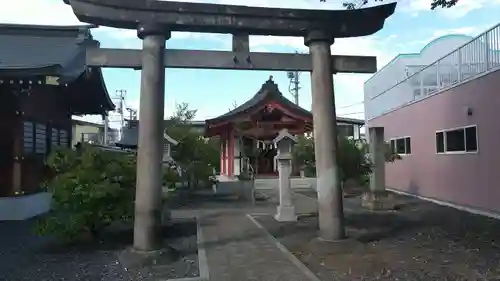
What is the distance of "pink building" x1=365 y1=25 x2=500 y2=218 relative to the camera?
12500 mm

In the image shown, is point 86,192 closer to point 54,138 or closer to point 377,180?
point 54,138

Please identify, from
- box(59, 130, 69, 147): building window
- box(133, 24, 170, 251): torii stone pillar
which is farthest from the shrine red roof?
box(133, 24, 170, 251): torii stone pillar

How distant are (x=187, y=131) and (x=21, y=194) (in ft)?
27.5

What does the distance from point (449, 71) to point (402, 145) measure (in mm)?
5120

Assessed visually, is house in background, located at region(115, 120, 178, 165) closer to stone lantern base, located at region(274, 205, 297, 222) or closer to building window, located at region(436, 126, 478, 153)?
stone lantern base, located at region(274, 205, 297, 222)

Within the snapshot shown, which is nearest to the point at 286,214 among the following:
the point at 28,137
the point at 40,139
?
the point at 28,137

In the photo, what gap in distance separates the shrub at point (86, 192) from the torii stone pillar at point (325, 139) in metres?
3.61

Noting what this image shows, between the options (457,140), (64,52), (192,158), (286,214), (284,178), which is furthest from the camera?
(192,158)

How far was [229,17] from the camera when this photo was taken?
26.6ft

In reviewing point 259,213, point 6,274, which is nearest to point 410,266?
point 6,274

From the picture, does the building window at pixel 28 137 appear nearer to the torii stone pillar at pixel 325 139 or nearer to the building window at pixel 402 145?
the torii stone pillar at pixel 325 139

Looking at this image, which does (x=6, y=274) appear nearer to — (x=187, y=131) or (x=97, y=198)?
(x=97, y=198)

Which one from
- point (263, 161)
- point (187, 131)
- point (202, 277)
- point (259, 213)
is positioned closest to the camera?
point (202, 277)

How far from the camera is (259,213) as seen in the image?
13.8m
